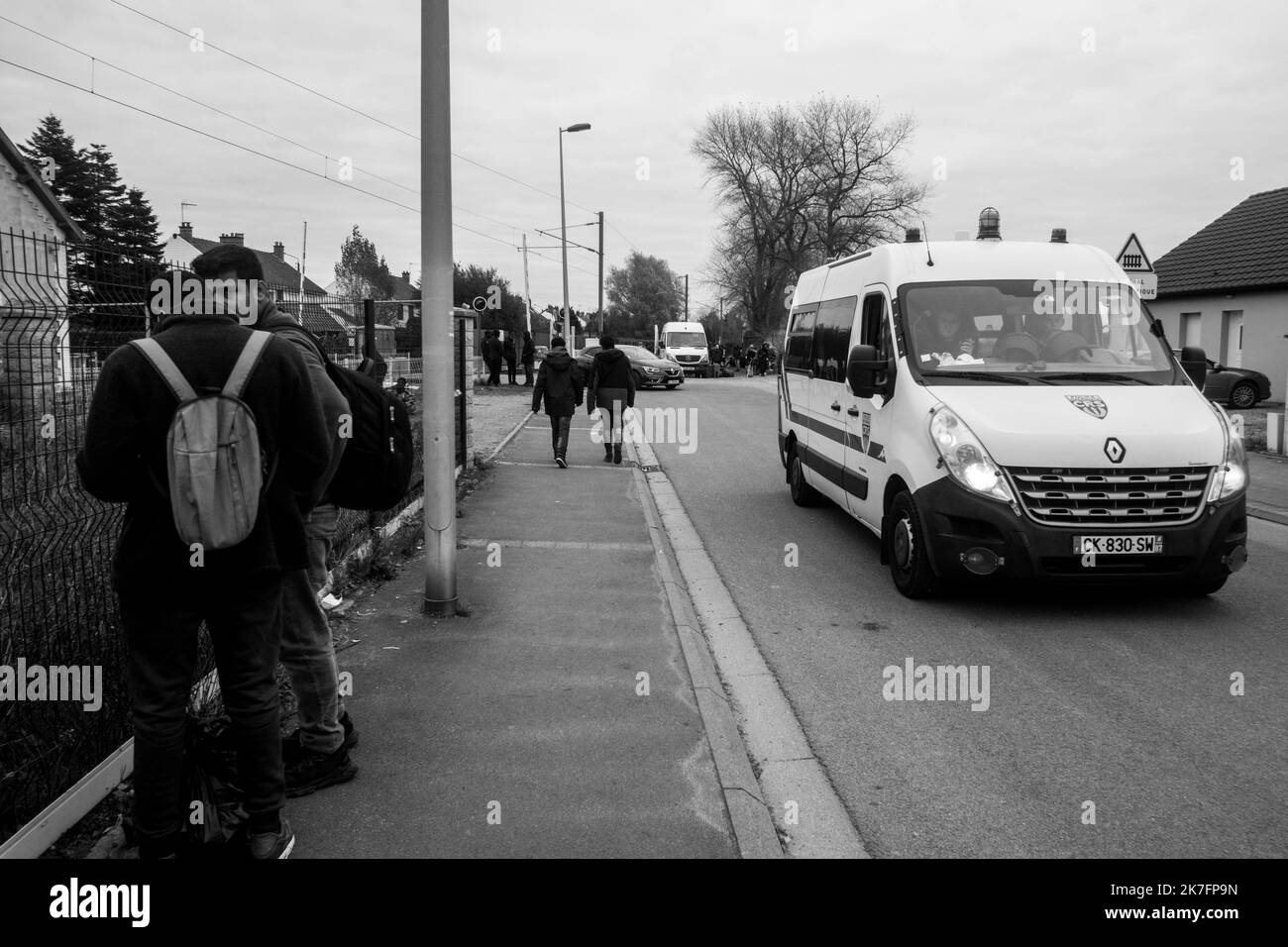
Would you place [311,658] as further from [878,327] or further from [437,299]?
[878,327]

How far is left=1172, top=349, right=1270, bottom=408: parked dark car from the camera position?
914 inches

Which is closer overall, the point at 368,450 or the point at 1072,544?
the point at 368,450

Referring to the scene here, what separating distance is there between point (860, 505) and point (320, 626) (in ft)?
16.8

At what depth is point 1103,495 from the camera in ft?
20.1

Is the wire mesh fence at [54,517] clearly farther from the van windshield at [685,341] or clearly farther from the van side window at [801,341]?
the van windshield at [685,341]

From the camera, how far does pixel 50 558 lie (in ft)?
12.9

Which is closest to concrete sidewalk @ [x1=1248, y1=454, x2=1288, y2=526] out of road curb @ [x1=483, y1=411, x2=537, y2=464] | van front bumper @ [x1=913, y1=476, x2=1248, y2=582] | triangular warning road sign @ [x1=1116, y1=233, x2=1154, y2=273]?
triangular warning road sign @ [x1=1116, y1=233, x2=1154, y2=273]

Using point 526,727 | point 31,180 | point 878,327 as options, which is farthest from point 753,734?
point 31,180

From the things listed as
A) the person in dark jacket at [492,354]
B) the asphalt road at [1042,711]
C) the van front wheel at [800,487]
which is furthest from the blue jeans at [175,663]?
the person in dark jacket at [492,354]

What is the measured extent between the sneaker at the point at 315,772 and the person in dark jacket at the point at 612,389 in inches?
425

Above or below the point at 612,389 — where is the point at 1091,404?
below

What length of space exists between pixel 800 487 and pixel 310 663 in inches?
296

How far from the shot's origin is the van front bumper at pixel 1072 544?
6129mm
